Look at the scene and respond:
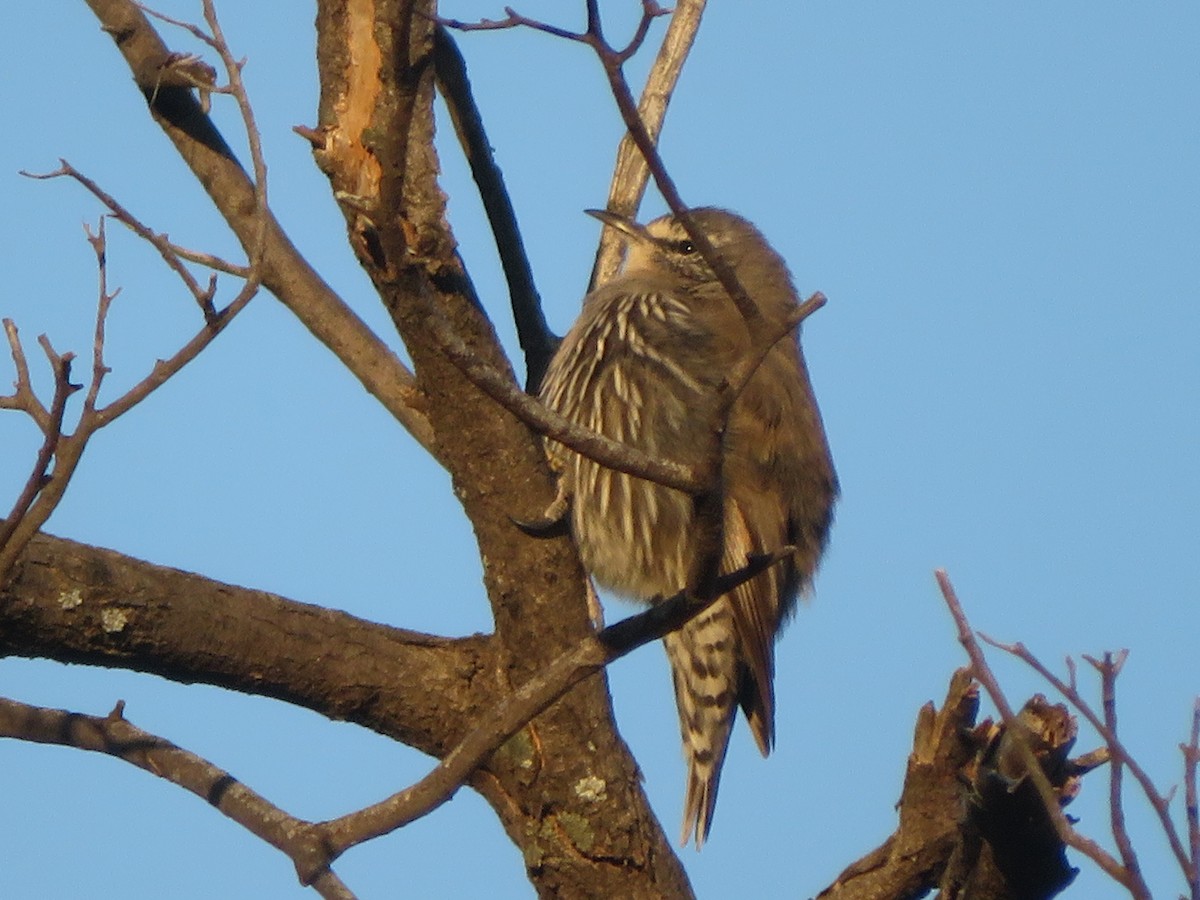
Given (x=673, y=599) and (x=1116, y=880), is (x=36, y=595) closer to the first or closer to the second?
(x=673, y=599)

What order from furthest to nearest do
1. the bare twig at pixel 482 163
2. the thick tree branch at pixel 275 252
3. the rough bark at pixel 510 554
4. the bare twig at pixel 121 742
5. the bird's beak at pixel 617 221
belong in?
the bird's beak at pixel 617 221 → the bare twig at pixel 482 163 → the thick tree branch at pixel 275 252 → the bare twig at pixel 121 742 → the rough bark at pixel 510 554

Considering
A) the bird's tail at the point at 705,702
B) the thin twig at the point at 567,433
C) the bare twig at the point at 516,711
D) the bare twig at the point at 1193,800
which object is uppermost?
the bird's tail at the point at 705,702

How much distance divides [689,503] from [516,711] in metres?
2.04

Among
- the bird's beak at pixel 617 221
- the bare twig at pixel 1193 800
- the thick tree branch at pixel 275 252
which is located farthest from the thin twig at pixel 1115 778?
the bird's beak at pixel 617 221

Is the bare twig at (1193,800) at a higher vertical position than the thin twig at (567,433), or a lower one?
lower

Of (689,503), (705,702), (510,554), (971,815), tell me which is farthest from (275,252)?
(971,815)

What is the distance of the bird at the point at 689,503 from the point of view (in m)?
5.06

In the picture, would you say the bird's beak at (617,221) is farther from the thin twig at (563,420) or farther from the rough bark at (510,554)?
the thin twig at (563,420)

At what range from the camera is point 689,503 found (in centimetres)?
500

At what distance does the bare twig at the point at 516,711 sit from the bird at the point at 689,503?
70.5 inches

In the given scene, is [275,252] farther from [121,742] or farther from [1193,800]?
[1193,800]

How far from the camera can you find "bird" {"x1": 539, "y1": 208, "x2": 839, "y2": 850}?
5059 mm

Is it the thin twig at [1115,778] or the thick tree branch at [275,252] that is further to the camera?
the thick tree branch at [275,252]

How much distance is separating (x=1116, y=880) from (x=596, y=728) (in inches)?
65.2
